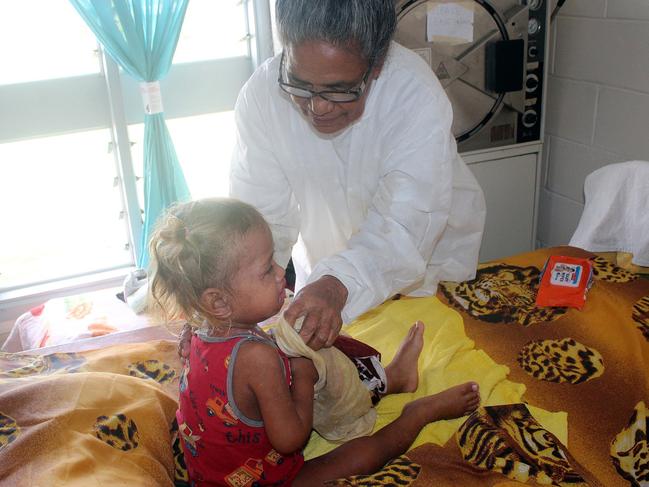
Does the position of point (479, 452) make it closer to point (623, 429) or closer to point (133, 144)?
point (623, 429)

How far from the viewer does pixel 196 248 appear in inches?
48.7

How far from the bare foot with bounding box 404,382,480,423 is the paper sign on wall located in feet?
5.04

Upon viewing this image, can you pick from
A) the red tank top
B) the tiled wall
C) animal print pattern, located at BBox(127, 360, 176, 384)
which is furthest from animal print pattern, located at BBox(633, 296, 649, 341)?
animal print pattern, located at BBox(127, 360, 176, 384)

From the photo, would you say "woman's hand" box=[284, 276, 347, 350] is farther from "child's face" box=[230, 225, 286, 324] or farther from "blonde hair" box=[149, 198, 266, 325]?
"blonde hair" box=[149, 198, 266, 325]

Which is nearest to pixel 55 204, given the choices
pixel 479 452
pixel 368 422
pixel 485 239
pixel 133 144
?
pixel 133 144

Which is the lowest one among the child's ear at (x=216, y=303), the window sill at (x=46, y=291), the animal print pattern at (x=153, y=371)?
the window sill at (x=46, y=291)

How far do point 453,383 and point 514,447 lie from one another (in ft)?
0.97

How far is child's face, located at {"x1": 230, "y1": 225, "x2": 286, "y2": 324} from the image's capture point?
126 centimetres

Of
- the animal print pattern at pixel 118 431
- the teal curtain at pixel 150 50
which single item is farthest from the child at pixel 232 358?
the teal curtain at pixel 150 50

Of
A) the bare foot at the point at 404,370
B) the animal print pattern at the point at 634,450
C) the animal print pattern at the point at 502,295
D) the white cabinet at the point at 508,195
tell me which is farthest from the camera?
the white cabinet at the point at 508,195

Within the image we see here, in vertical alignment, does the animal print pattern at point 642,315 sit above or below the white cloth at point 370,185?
below

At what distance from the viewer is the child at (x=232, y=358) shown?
1.22 m

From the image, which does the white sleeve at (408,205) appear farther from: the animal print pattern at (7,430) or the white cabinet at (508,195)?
the white cabinet at (508,195)

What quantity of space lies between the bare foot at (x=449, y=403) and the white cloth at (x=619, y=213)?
2.96 ft
